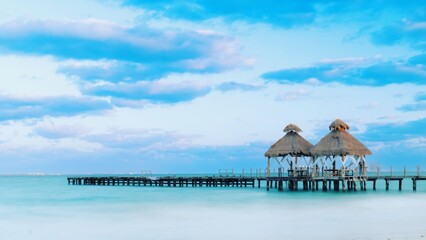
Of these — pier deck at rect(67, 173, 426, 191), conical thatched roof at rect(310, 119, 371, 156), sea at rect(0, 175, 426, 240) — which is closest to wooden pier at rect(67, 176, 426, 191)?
pier deck at rect(67, 173, 426, 191)

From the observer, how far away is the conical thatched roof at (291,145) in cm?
3938

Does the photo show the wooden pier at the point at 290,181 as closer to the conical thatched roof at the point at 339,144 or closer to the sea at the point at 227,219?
the conical thatched roof at the point at 339,144

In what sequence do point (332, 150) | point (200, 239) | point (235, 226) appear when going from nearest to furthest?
point (200, 239) → point (235, 226) → point (332, 150)

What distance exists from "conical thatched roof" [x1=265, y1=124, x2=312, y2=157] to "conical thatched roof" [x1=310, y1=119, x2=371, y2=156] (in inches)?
55.3

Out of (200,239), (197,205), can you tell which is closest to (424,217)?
(200,239)

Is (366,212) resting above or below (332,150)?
below

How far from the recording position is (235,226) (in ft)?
71.8

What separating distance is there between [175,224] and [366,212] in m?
8.71

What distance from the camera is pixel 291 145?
39.6 metres

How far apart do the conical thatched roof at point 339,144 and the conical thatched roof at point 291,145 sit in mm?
1405

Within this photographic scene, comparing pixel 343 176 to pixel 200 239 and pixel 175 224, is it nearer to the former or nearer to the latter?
pixel 175 224

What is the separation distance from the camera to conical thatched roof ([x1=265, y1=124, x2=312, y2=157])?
129ft

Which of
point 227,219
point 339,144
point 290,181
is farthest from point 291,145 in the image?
point 227,219

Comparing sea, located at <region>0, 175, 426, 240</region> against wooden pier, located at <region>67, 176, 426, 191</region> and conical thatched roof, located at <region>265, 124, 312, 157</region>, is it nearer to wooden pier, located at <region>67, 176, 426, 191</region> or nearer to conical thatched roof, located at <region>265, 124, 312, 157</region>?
wooden pier, located at <region>67, 176, 426, 191</region>
